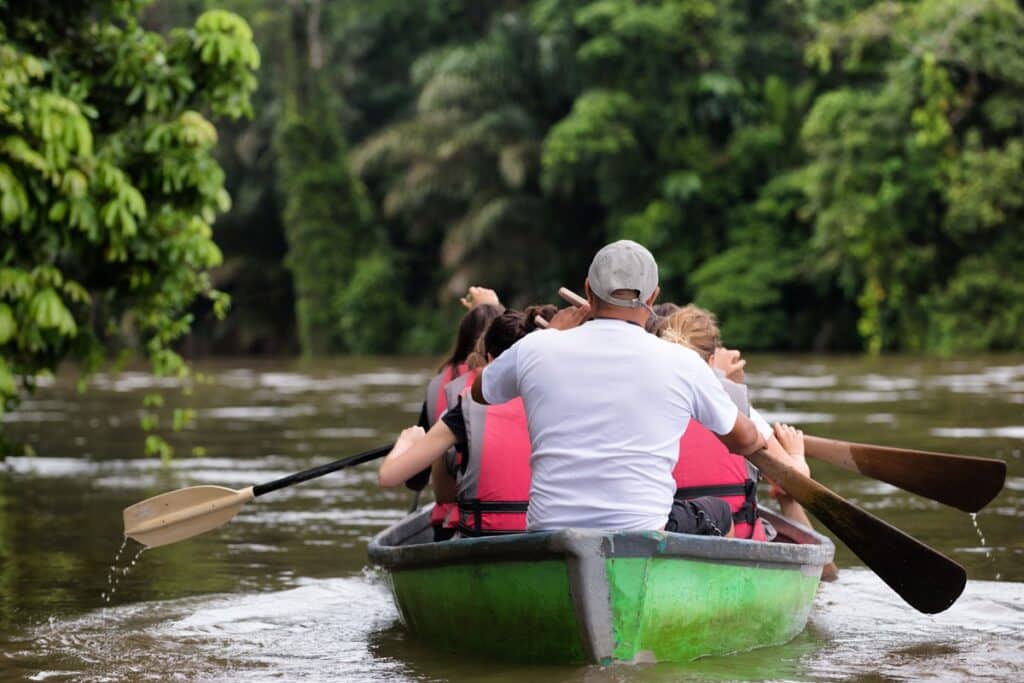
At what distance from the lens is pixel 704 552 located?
585 centimetres

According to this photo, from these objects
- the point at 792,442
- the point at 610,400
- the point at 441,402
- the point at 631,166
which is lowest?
the point at 792,442

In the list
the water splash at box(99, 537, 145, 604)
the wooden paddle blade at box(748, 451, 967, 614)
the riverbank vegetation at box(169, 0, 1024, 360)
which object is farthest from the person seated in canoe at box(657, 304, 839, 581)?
the riverbank vegetation at box(169, 0, 1024, 360)

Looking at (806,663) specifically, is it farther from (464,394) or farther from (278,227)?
(278,227)

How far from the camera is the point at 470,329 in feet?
23.2

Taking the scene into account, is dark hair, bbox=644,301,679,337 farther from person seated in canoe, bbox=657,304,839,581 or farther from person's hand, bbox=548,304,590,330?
person's hand, bbox=548,304,590,330

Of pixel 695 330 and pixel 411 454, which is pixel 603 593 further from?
pixel 695 330

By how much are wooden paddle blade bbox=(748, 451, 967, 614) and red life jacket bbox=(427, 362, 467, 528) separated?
1317 mm

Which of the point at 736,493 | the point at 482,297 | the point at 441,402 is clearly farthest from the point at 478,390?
the point at 482,297

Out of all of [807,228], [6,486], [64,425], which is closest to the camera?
[6,486]

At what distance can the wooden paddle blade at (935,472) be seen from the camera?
21.7 feet

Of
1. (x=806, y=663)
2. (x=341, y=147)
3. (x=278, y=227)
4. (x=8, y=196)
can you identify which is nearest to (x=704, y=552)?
(x=806, y=663)

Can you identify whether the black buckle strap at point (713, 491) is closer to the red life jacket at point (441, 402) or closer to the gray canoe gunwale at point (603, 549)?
the gray canoe gunwale at point (603, 549)

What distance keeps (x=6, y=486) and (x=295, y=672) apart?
6599mm

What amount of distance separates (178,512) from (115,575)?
4.24ft
